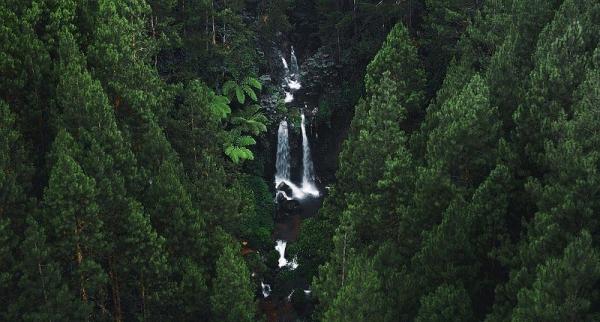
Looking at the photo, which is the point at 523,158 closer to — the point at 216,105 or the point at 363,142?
the point at 363,142

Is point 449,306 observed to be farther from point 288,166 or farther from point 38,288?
point 288,166

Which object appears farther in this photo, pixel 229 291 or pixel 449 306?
pixel 229 291

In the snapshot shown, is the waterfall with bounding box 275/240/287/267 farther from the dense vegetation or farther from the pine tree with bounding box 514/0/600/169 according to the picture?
the pine tree with bounding box 514/0/600/169

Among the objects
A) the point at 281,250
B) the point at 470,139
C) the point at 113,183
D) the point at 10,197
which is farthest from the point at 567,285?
the point at 281,250

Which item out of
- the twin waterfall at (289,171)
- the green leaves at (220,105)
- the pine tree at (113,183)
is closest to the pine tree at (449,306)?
the pine tree at (113,183)

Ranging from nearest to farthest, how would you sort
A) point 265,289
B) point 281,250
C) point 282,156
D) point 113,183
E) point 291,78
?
point 113,183
point 265,289
point 281,250
point 282,156
point 291,78

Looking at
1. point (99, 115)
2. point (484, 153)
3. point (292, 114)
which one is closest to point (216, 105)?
point (292, 114)
